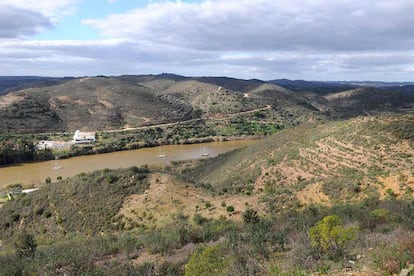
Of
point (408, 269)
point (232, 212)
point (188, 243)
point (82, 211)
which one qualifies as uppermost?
point (408, 269)

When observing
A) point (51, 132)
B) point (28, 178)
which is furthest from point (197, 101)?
point (28, 178)

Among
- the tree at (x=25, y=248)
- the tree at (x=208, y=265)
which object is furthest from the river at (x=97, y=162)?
the tree at (x=208, y=265)

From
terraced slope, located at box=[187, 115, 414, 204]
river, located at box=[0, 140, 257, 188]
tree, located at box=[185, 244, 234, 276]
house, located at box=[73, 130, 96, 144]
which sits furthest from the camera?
house, located at box=[73, 130, 96, 144]

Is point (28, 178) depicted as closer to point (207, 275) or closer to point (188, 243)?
point (188, 243)

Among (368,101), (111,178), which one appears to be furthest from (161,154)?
(368,101)

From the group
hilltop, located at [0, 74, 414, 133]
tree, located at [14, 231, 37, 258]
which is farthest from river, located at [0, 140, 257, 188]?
tree, located at [14, 231, 37, 258]

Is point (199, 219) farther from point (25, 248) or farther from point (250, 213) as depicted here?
point (25, 248)

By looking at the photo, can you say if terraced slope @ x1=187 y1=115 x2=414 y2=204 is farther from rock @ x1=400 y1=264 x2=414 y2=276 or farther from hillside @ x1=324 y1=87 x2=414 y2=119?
hillside @ x1=324 y1=87 x2=414 y2=119
